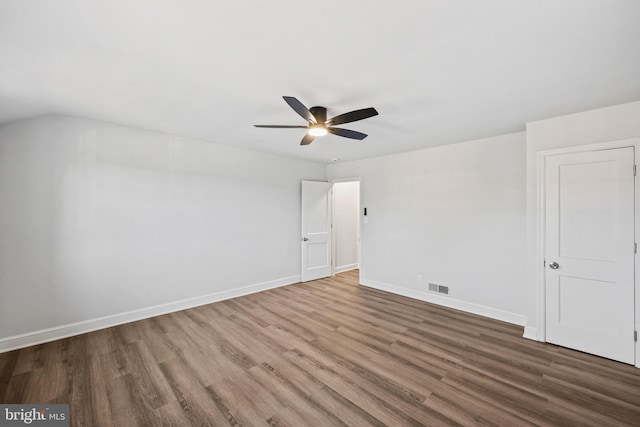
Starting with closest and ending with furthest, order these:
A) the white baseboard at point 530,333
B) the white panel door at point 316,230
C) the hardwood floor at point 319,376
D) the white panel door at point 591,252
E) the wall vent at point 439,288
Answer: the hardwood floor at point 319,376
the white panel door at point 591,252
the white baseboard at point 530,333
the wall vent at point 439,288
the white panel door at point 316,230

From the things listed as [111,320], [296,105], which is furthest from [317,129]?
[111,320]

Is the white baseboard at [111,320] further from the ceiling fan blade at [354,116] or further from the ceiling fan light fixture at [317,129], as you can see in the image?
the ceiling fan blade at [354,116]

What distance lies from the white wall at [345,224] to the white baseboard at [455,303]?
4.51ft

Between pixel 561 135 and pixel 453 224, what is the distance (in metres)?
1.72

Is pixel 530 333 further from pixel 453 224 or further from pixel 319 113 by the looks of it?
pixel 319 113

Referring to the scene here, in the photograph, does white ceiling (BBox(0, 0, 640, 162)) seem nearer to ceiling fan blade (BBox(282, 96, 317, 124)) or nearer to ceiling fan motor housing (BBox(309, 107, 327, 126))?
ceiling fan motor housing (BBox(309, 107, 327, 126))

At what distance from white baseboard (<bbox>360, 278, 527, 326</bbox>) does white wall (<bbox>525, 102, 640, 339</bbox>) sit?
42 cm

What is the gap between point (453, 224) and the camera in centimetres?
417

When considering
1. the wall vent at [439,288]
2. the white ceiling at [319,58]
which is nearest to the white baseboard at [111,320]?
the white ceiling at [319,58]

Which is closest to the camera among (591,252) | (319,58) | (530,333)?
(319,58)

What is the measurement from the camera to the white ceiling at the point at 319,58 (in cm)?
145

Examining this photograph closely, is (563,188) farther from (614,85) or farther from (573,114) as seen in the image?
(614,85)

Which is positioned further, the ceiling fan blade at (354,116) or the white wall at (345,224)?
the white wall at (345,224)

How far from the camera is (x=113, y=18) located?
150 centimetres
